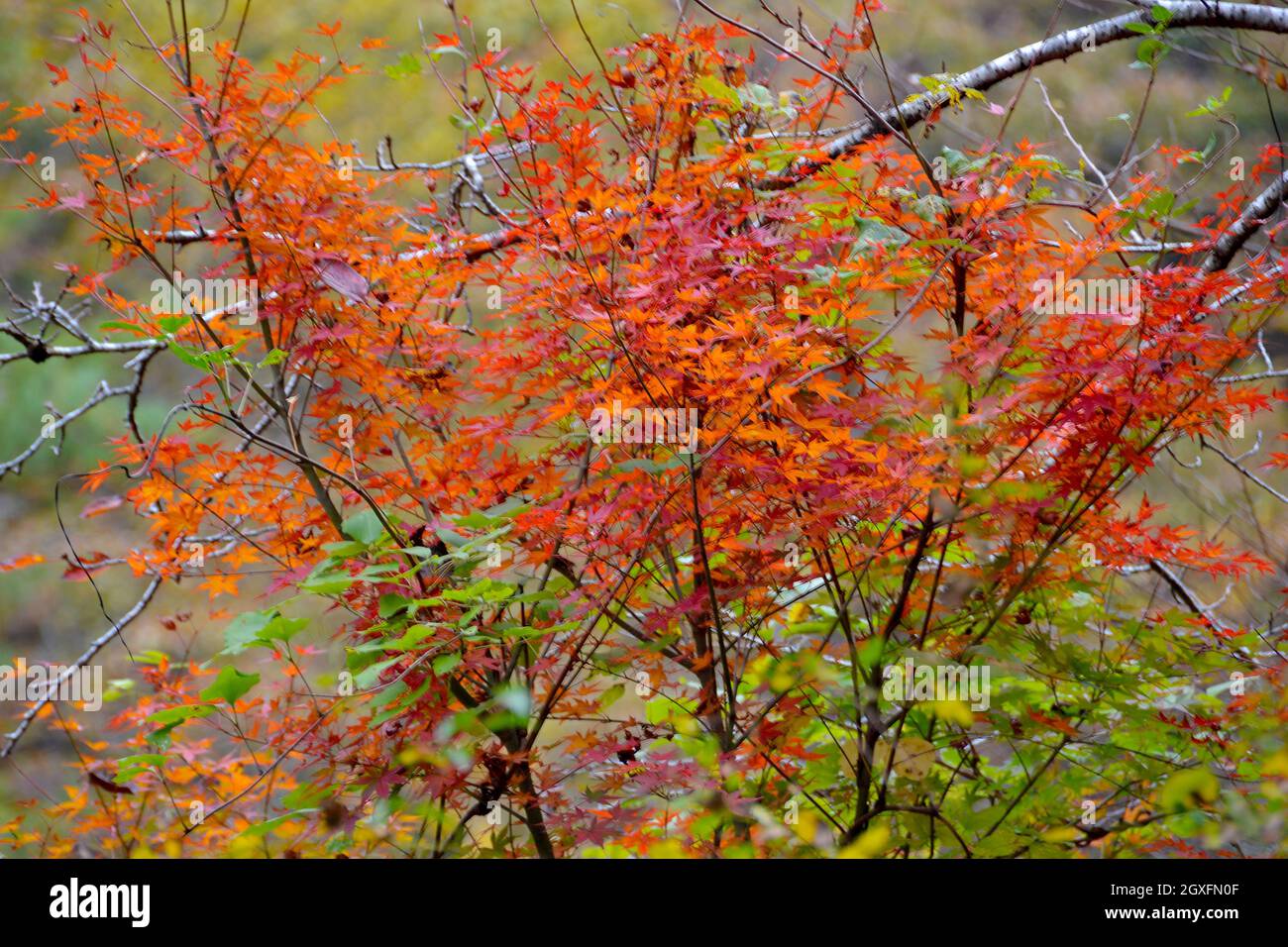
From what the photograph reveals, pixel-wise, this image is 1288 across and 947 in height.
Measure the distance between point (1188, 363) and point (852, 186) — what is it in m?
0.62

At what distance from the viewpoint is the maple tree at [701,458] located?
1714mm

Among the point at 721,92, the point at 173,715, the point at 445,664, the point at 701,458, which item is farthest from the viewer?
the point at 721,92

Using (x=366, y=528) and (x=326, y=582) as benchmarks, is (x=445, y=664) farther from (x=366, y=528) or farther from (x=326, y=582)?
(x=366, y=528)

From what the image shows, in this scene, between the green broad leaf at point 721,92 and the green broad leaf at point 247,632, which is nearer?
the green broad leaf at point 247,632

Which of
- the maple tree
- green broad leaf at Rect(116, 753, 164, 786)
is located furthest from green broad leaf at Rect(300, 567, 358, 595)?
green broad leaf at Rect(116, 753, 164, 786)

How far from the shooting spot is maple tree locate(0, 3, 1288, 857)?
1714 mm

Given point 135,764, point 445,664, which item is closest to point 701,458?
point 445,664

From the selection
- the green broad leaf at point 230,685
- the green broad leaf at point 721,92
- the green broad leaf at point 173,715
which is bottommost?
the green broad leaf at point 173,715

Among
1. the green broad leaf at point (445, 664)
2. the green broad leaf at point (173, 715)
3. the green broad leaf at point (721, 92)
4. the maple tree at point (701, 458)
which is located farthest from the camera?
the green broad leaf at point (721, 92)

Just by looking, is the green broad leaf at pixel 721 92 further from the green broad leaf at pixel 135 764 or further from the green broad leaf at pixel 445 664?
the green broad leaf at pixel 135 764

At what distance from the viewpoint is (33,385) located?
6859 millimetres

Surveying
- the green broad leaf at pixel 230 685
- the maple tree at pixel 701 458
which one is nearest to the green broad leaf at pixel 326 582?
the maple tree at pixel 701 458

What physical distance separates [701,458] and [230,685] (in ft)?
2.49

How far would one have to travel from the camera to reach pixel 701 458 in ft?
5.64
